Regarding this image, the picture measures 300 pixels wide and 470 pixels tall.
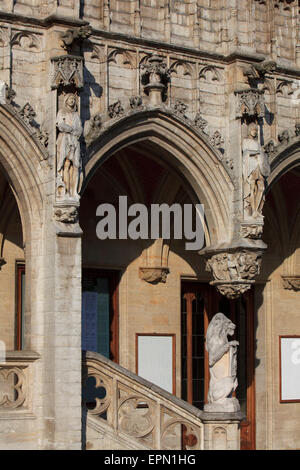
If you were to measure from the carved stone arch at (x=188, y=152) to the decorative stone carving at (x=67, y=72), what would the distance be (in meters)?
0.82

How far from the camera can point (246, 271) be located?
14133 millimetres

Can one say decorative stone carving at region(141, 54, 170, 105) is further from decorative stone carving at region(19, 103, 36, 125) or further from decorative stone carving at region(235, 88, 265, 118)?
decorative stone carving at region(19, 103, 36, 125)

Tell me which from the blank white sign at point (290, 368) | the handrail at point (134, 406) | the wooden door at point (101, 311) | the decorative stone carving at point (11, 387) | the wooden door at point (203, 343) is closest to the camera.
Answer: the decorative stone carving at point (11, 387)

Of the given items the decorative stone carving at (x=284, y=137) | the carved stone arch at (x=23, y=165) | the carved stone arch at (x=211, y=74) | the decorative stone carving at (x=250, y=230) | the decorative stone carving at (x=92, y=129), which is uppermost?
the carved stone arch at (x=211, y=74)

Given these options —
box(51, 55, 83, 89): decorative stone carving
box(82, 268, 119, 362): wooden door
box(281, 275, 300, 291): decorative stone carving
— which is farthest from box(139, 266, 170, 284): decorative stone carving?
box(51, 55, 83, 89): decorative stone carving

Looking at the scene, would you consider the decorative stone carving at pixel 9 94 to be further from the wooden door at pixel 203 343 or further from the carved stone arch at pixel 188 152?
the wooden door at pixel 203 343

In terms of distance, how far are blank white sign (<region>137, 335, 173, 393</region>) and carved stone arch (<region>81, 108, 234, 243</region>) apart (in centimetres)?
243

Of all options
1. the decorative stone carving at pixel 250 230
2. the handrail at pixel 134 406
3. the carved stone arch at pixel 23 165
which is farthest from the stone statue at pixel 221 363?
the carved stone arch at pixel 23 165

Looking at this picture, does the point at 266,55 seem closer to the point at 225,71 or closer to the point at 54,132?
the point at 225,71

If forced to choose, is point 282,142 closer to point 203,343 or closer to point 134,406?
point 203,343

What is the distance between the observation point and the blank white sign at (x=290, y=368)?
56.9 feet

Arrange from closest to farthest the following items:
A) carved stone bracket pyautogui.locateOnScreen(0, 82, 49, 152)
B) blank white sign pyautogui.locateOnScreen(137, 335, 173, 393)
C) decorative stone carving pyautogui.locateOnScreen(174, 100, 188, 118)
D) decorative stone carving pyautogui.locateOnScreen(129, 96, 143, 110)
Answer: carved stone bracket pyautogui.locateOnScreen(0, 82, 49, 152) → decorative stone carving pyautogui.locateOnScreen(129, 96, 143, 110) → decorative stone carving pyautogui.locateOnScreen(174, 100, 188, 118) → blank white sign pyautogui.locateOnScreen(137, 335, 173, 393)

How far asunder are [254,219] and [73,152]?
284 centimetres

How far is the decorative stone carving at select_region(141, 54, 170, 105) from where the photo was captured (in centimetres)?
1345
